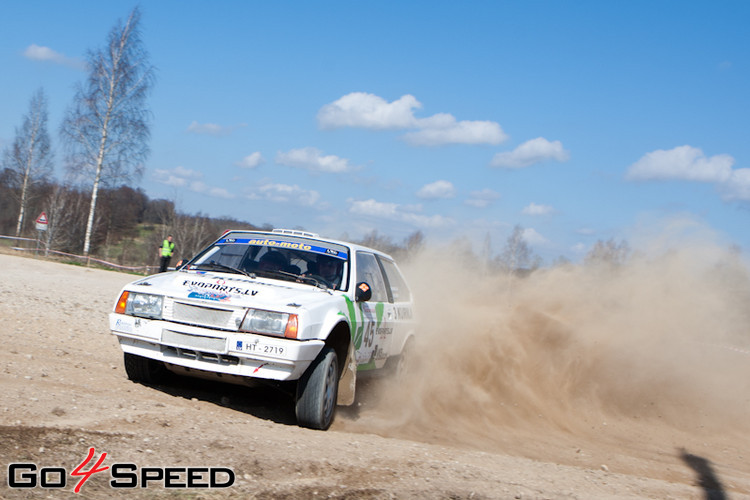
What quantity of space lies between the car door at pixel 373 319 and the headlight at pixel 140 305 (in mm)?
1811

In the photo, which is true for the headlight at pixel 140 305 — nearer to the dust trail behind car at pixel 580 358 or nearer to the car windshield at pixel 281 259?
the car windshield at pixel 281 259

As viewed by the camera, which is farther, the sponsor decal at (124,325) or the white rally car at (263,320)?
the sponsor decal at (124,325)

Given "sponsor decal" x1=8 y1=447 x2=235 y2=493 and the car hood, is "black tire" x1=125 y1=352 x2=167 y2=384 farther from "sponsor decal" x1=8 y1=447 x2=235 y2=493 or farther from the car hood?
"sponsor decal" x1=8 y1=447 x2=235 y2=493

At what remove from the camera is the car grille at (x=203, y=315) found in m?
5.22

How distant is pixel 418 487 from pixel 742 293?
9.84 meters

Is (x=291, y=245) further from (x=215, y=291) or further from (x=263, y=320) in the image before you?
(x=263, y=320)

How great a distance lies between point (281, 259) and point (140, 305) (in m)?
1.50

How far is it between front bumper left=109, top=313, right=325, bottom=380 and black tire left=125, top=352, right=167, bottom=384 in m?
0.58

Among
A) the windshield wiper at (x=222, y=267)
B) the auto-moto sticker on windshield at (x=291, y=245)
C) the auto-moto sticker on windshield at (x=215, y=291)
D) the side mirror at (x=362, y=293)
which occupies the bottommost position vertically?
the auto-moto sticker on windshield at (x=215, y=291)

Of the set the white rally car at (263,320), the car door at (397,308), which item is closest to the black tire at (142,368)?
the white rally car at (263,320)

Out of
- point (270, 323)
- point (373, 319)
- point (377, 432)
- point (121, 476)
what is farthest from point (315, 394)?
point (121, 476)

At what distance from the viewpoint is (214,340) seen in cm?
519

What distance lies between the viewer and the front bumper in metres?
5.08

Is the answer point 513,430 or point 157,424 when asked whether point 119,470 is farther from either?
point 513,430
